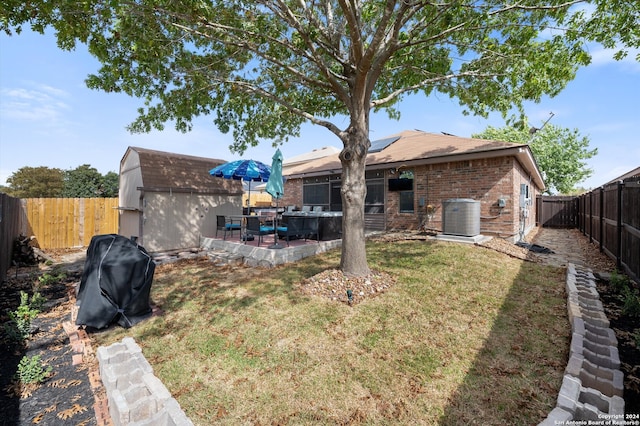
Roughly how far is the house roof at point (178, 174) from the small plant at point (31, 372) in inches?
274

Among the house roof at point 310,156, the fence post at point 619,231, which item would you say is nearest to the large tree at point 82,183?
the house roof at point 310,156

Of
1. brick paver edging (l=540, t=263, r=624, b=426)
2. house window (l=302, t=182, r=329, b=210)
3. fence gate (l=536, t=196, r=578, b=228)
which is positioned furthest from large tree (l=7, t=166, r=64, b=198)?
fence gate (l=536, t=196, r=578, b=228)

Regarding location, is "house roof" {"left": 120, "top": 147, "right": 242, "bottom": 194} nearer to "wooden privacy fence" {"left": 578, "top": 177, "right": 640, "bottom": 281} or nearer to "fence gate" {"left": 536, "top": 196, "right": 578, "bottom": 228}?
"wooden privacy fence" {"left": 578, "top": 177, "right": 640, "bottom": 281}

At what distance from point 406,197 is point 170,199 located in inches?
379

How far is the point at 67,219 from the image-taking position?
1234 centimetres

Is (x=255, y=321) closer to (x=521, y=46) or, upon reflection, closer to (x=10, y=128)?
(x=521, y=46)

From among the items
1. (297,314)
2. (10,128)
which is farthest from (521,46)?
(10,128)

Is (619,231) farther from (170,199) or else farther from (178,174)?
(178,174)

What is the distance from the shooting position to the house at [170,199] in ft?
31.2

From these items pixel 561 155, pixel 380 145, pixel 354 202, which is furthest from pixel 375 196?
pixel 561 155

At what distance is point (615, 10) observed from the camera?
4.79 m

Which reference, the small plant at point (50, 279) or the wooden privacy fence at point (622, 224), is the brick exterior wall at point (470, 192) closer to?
the wooden privacy fence at point (622, 224)

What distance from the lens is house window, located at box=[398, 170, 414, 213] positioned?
11.5m

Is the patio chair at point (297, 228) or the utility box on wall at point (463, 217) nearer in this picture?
the patio chair at point (297, 228)
